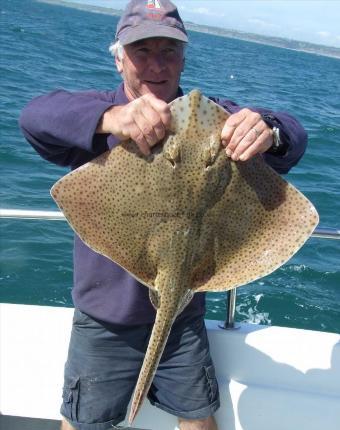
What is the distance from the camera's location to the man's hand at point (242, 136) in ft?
7.13

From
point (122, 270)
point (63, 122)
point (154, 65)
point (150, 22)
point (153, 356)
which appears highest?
point (150, 22)

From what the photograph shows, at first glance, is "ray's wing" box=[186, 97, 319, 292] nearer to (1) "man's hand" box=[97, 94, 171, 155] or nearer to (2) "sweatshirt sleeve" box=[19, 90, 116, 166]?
(1) "man's hand" box=[97, 94, 171, 155]

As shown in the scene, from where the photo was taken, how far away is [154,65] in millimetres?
2676

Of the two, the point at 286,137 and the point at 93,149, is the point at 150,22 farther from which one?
the point at 286,137

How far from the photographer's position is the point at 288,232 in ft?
7.98

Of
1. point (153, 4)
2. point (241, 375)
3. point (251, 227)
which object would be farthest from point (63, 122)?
point (241, 375)

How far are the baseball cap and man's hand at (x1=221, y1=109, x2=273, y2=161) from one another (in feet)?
2.20

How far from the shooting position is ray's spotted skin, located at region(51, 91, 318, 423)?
7.37 feet

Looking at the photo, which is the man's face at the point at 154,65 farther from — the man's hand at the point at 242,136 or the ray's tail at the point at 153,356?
the ray's tail at the point at 153,356

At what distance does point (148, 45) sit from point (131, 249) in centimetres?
104

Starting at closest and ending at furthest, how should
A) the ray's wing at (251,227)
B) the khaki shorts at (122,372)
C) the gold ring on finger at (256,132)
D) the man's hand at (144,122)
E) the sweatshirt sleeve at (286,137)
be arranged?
the man's hand at (144,122)
the gold ring on finger at (256,132)
the ray's wing at (251,227)
the sweatshirt sleeve at (286,137)
the khaki shorts at (122,372)

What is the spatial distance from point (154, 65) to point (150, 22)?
205mm

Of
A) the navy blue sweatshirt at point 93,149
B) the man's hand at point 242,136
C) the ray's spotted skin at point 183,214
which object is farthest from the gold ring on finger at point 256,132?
the navy blue sweatshirt at point 93,149

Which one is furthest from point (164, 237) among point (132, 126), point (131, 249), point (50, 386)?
point (50, 386)
